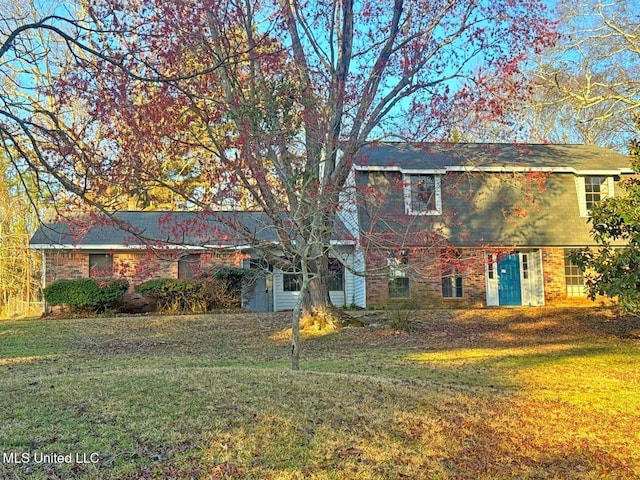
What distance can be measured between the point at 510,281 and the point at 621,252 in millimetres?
8522

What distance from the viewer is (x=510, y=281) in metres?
21.1

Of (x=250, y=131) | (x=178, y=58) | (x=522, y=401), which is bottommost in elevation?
(x=522, y=401)

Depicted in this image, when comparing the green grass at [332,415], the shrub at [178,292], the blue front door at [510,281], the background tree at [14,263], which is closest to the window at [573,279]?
the blue front door at [510,281]

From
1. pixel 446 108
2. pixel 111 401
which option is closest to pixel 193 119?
pixel 446 108

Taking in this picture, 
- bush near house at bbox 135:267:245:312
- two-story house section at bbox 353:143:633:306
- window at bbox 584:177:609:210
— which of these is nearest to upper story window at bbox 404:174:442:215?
two-story house section at bbox 353:143:633:306

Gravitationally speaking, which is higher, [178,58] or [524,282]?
[178,58]

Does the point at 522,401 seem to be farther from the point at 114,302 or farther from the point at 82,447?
the point at 114,302

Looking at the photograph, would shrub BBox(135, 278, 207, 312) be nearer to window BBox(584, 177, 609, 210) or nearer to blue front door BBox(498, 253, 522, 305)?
blue front door BBox(498, 253, 522, 305)

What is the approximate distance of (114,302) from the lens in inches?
785

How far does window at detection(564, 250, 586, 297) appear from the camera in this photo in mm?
20953

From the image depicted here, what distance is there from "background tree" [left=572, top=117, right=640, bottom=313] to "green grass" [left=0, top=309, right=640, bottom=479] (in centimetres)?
132

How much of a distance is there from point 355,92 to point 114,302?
37.1 ft

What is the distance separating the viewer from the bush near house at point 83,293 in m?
19.1

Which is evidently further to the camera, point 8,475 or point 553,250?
point 553,250
